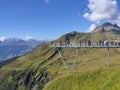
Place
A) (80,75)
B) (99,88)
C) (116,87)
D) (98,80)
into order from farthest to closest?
(80,75), (98,80), (99,88), (116,87)

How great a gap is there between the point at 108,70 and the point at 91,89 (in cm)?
1637

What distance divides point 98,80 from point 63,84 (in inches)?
787

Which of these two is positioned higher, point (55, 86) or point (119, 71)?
point (119, 71)

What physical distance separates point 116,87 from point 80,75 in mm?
29910

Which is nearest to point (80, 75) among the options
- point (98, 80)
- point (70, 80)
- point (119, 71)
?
point (70, 80)

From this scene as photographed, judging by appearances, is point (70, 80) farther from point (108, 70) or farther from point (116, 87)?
point (116, 87)

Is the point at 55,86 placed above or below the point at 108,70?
below

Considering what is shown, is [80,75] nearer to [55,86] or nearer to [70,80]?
[70,80]

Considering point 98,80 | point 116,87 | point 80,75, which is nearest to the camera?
point 116,87

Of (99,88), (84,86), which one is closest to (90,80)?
(84,86)

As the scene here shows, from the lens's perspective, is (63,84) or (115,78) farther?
(63,84)

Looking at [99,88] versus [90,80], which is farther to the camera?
[90,80]

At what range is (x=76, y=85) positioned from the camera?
4724 inches

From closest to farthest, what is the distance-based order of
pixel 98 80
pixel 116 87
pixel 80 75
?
pixel 116 87 → pixel 98 80 → pixel 80 75
